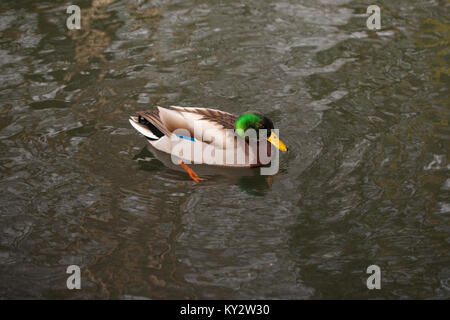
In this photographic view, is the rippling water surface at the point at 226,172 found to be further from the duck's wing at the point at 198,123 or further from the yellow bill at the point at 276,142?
the duck's wing at the point at 198,123

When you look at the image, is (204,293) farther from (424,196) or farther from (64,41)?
(64,41)

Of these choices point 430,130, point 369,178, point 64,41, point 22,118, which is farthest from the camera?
point 64,41

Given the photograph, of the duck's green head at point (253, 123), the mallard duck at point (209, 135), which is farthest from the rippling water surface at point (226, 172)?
the duck's green head at point (253, 123)

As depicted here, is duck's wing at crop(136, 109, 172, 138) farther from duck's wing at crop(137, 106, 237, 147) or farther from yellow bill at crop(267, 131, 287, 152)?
yellow bill at crop(267, 131, 287, 152)

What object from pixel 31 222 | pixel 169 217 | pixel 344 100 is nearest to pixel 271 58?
pixel 344 100

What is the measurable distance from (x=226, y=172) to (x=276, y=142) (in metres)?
0.63

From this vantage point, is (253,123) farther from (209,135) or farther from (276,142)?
(209,135)

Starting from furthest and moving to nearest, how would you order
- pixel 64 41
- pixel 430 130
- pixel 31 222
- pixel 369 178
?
pixel 64 41
pixel 430 130
pixel 369 178
pixel 31 222

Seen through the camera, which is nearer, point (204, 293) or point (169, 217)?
point (204, 293)

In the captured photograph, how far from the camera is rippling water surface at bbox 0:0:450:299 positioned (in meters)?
5.21

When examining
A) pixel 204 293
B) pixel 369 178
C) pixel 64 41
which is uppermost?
pixel 64 41

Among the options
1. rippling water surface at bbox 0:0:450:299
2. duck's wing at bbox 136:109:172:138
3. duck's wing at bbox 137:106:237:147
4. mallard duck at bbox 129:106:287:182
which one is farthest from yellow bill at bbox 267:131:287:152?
duck's wing at bbox 136:109:172:138

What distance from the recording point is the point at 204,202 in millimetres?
6125

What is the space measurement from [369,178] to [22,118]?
4059mm
